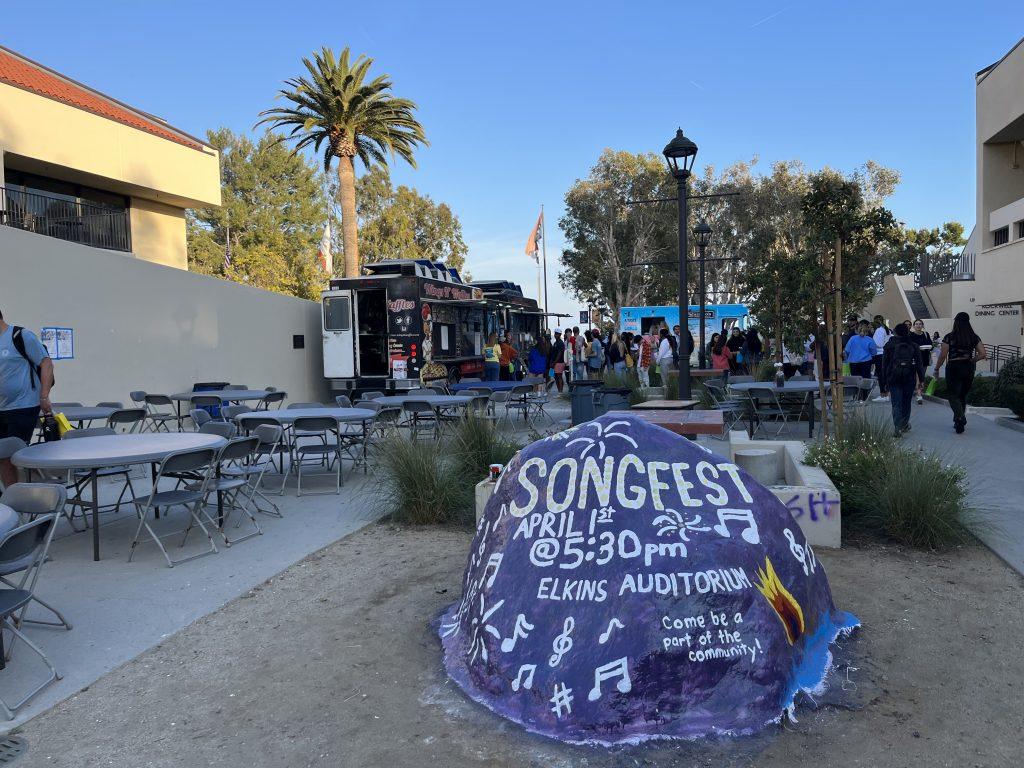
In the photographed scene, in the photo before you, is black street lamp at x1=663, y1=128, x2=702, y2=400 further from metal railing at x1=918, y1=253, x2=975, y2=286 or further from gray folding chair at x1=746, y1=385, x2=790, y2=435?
metal railing at x1=918, y1=253, x2=975, y2=286

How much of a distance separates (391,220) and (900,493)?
4323 centimetres

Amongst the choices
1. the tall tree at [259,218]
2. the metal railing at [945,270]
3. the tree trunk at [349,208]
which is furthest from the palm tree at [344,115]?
the metal railing at [945,270]

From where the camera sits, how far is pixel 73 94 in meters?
19.9

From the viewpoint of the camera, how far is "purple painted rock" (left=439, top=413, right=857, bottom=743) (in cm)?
292

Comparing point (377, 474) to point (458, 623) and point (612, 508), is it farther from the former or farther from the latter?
point (612, 508)

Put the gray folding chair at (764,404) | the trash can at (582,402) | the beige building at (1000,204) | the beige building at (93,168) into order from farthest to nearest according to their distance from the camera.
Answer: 1. the beige building at (1000,204)
2. the beige building at (93,168)
3. the trash can at (582,402)
4. the gray folding chair at (764,404)

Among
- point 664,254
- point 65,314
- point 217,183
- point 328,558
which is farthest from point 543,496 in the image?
point 664,254

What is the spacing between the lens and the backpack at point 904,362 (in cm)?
994

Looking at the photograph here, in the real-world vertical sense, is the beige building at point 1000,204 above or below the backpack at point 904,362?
above

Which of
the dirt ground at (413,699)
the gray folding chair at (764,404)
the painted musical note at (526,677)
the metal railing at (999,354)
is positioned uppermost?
the metal railing at (999,354)

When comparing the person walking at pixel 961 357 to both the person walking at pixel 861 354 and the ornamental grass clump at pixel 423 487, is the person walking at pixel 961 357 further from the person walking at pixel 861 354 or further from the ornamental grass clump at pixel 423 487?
the ornamental grass clump at pixel 423 487

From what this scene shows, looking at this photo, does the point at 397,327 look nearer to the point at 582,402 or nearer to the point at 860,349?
the point at 582,402

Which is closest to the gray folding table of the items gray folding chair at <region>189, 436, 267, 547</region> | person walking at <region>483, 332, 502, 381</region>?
gray folding chair at <region>189, 436, 267, 547</region>

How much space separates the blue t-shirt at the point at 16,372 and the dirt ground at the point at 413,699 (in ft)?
10.5
